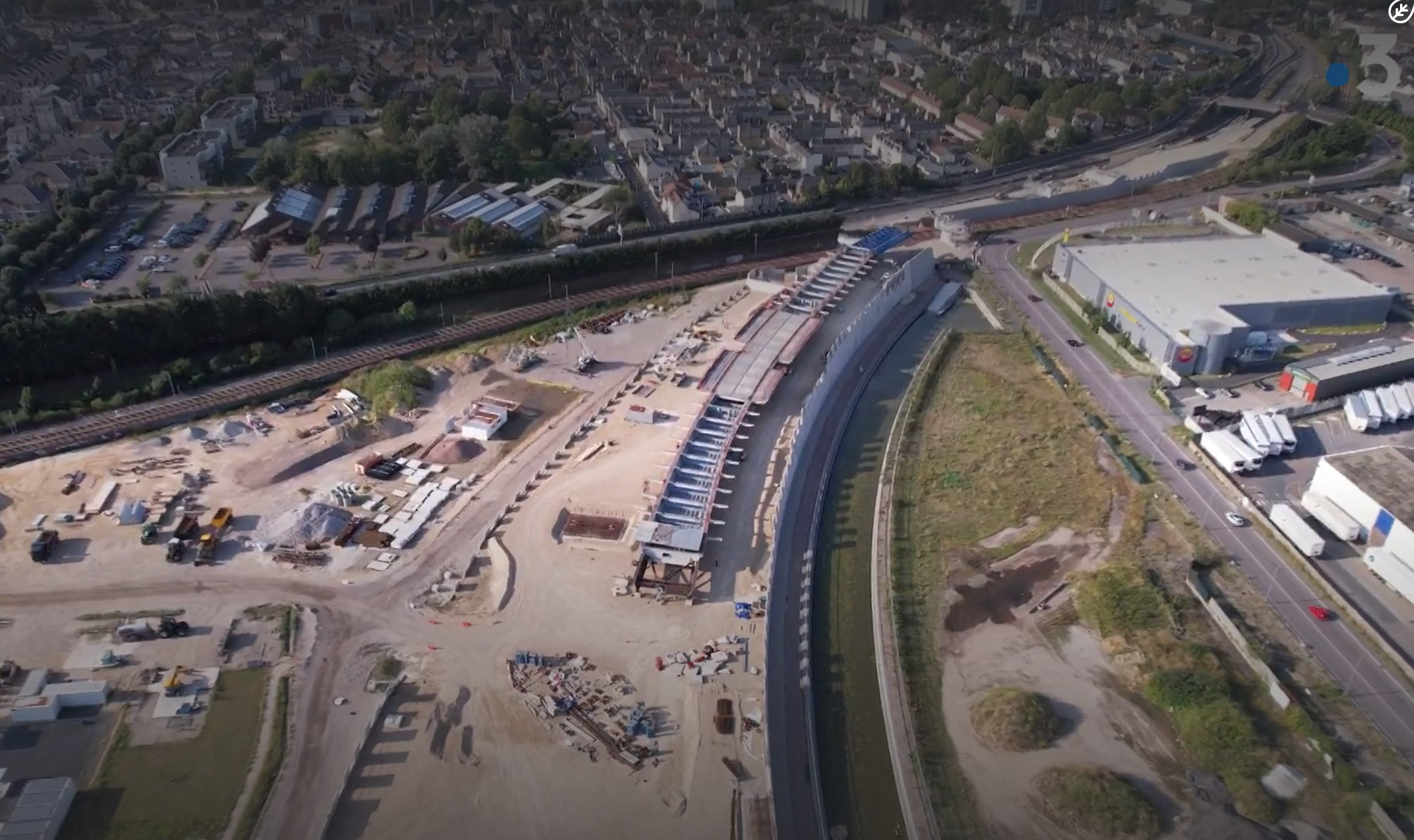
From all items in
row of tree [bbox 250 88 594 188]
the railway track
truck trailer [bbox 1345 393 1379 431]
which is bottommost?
truck trailer [bbox 1345 393 1379 431]

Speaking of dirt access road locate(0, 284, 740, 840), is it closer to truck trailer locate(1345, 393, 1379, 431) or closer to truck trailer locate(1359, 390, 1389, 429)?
truck trailer locate(1345, 393, 1379, 431)

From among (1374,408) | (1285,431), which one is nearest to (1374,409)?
(1374,408)

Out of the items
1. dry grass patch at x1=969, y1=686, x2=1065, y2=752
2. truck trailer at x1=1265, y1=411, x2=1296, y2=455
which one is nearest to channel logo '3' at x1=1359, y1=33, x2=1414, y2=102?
truck trailer at x1=1265, y1=411, x2=1296, y2=455

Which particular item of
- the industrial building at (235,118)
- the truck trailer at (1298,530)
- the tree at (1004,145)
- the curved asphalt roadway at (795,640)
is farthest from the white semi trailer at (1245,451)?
the industrial building at (235,118)

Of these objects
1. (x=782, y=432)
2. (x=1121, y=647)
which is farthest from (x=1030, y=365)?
(x=1121, y=647)

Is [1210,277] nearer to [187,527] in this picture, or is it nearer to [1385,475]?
[1385,475]

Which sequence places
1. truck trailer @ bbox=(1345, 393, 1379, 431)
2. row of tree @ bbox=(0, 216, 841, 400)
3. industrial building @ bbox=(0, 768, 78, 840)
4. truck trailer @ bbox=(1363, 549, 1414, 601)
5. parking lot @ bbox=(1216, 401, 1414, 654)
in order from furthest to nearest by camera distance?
row of tree @ bbox=(0, 216, 841, 400) → truck trailer @ bbox=(1345, 393, 1379, 431) → truck trailer @ bbox=(1363, 549, 1414, 601) → parking lot @ bbox=(1216, 401, 1414, 654) → industrial building @ bbox=(0, 768, 78, 840)

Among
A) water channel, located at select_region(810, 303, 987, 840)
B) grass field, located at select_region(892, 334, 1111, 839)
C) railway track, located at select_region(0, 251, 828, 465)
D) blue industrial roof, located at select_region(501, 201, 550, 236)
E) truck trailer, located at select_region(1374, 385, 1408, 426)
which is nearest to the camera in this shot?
water channel, located at select_region(810, 303, 987, 840)
